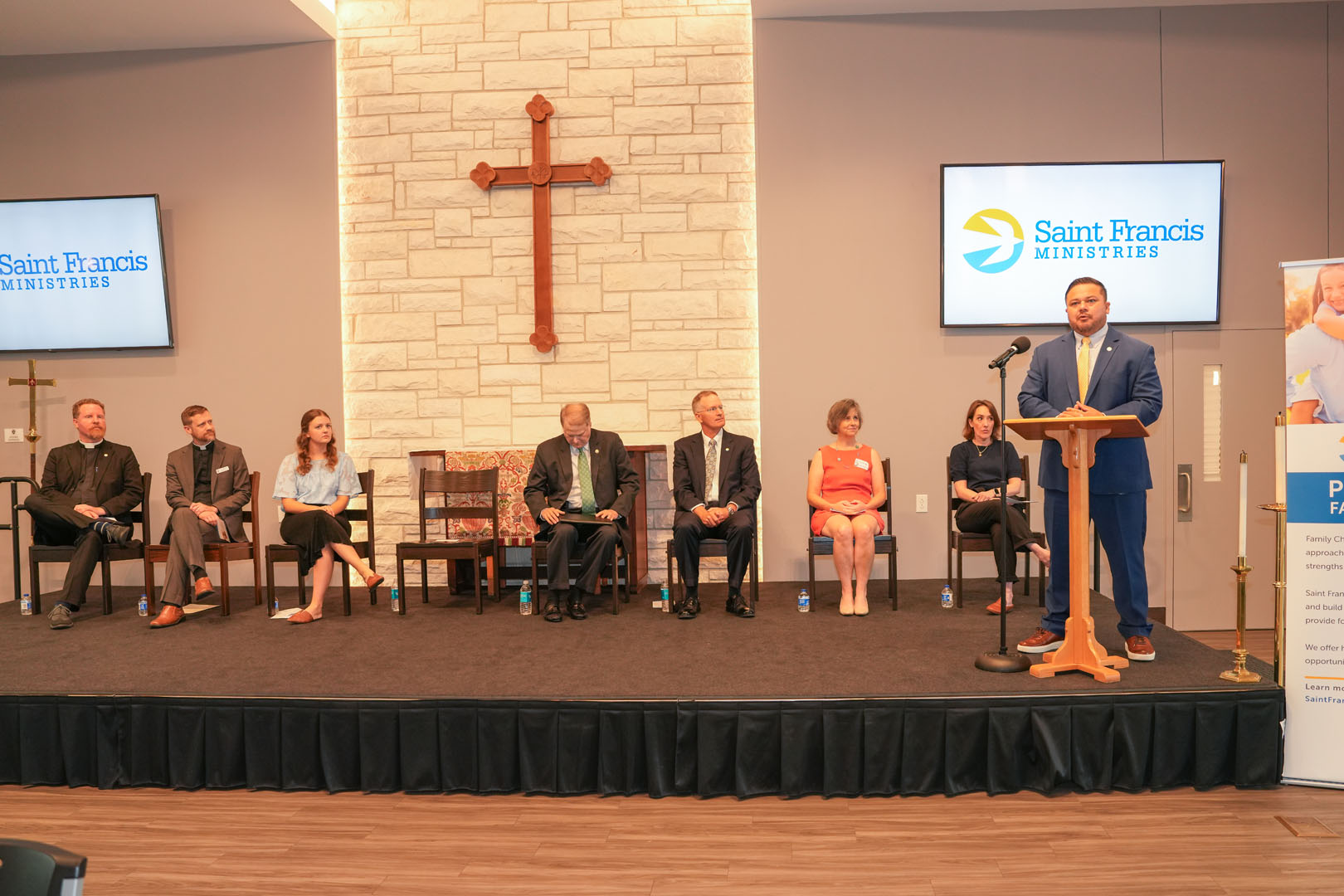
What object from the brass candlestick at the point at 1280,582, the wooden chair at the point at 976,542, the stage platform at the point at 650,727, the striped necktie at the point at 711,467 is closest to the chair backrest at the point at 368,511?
the stage platform at the point at 650,727

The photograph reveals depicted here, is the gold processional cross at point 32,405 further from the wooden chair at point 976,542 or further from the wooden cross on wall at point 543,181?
the wooden chair at point 976,542

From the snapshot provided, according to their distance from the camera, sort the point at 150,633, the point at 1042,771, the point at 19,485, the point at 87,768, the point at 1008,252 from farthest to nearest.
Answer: the point at 19,485 < the point at 1008,252 < the point at 150,633 < the point at 87,768 < the point at 1042,771

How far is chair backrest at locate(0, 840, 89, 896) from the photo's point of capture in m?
1.26

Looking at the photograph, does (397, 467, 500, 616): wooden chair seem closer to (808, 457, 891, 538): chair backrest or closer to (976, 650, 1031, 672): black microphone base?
(808, 457, 891, 538): chair backrest

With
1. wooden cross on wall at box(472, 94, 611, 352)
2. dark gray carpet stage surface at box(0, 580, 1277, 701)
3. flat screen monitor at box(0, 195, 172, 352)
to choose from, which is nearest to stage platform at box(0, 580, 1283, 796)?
dark gray carpet stage surface at box(0, 580, 1277, 701)

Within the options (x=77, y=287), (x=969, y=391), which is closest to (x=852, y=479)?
(x=969, y=391)

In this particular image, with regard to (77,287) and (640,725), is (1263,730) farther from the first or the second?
(77,287)

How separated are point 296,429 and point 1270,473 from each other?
6288mm

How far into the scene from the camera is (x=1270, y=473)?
18.7ft

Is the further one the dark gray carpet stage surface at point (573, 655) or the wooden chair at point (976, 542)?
the wooden chair at point (976, 542)

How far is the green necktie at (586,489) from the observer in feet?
16.8

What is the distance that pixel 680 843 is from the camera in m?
2.82

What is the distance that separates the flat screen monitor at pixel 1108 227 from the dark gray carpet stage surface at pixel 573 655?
6.58 ft

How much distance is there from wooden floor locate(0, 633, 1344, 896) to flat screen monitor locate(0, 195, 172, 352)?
11.5 ft
